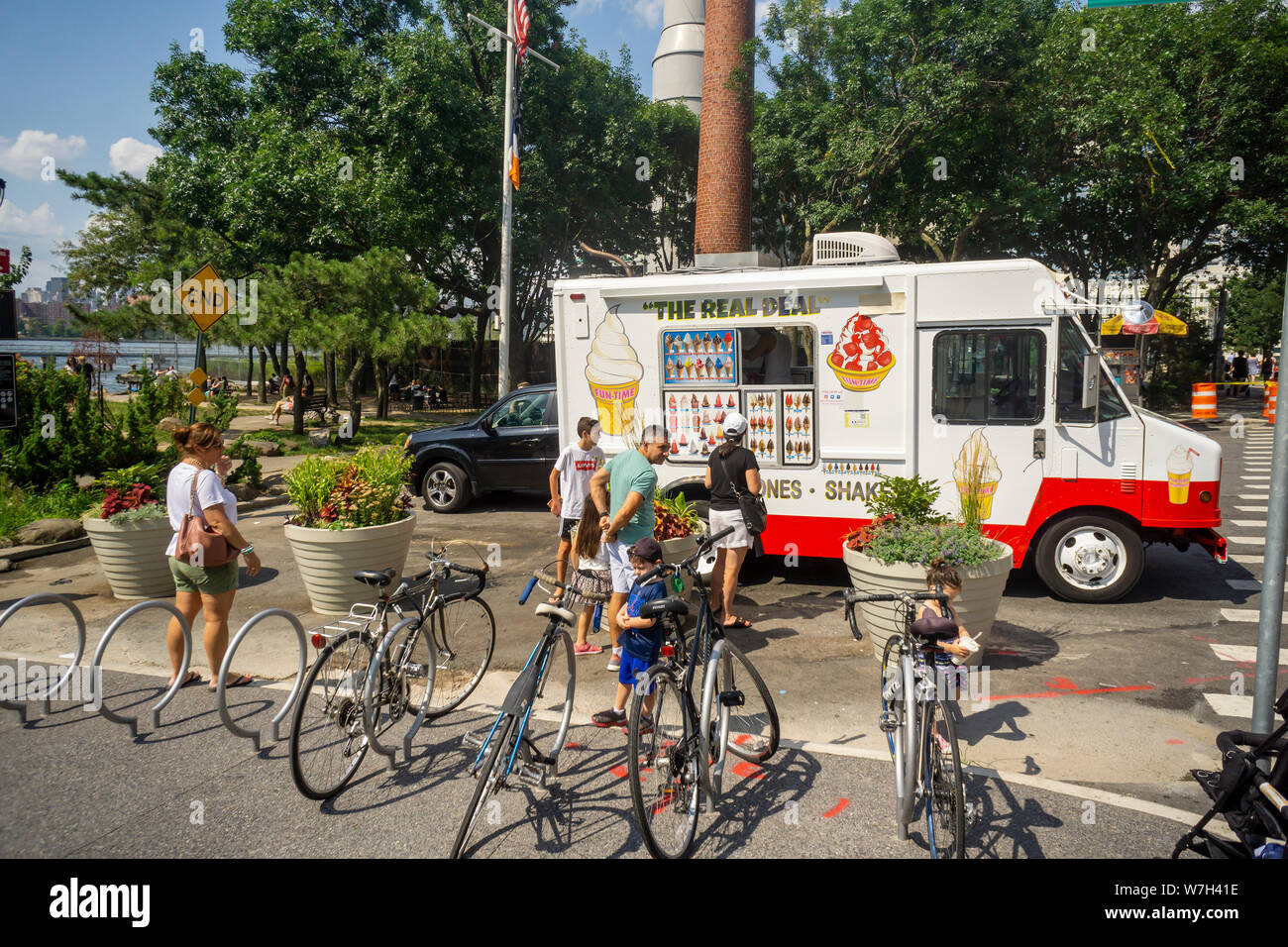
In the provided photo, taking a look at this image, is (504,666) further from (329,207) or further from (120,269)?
(120,269)

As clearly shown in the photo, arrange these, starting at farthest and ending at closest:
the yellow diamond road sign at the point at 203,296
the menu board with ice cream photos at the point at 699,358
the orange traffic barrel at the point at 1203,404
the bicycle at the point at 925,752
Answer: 1. the orange traffic barrel at the point at 1203,404
2. the yellow diamond road sign at the point at 203,296
3. the menu board with ice cream photos at the point at 699,358
4. the bicycle at the point at 925,752

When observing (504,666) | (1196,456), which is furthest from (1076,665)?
(504,666)

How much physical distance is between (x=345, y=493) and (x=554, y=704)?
3.34 meters

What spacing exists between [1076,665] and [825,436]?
3.15 m

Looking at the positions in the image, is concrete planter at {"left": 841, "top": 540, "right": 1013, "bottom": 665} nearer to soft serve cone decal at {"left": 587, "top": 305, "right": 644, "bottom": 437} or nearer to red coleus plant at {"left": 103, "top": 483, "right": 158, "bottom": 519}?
soft serve cone decal at {"left": 587, "top": 305, "right": 644, "bottom": 437}

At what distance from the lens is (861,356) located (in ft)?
27.9

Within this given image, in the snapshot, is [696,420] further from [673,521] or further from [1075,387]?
[1075,387]

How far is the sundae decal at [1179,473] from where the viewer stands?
309 inches

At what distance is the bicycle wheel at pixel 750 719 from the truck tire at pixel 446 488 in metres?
8.34

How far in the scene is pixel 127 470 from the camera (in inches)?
348

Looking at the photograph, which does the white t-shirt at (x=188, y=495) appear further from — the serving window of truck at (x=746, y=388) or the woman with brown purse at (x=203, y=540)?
the serving window of truck at (x=746, y=388)

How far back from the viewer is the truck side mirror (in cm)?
780
